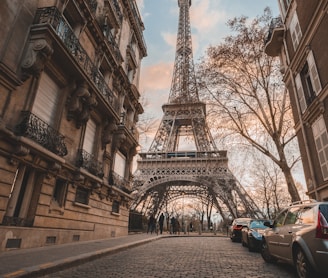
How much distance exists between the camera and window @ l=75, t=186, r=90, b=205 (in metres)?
11.1

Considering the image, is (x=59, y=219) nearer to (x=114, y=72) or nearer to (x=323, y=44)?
(x=114, y=72)

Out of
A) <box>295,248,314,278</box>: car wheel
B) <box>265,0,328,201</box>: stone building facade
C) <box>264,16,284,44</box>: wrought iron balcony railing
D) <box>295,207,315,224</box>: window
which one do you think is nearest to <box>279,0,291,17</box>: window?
<box>265,0,328,201</box>: stone building facade

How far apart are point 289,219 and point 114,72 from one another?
514 inches

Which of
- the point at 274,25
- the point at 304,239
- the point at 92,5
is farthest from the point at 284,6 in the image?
the point at 304,239

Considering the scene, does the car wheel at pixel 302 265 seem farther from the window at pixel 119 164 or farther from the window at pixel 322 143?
the window at pixel 119 164

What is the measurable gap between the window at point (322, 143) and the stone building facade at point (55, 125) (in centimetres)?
995

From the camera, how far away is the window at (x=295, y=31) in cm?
1350

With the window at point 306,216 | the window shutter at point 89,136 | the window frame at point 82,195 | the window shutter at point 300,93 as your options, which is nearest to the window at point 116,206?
the window frame at point 82,195

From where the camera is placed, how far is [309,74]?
502 inches

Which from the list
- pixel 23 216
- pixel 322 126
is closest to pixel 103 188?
pixel 23 216

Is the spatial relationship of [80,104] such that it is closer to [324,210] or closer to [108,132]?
[108,132]

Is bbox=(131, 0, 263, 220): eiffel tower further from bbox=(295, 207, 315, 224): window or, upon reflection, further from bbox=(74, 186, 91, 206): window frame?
bbox=(295, 207, 315, 224): window

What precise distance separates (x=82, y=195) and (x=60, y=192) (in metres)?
1.78

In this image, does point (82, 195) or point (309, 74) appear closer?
point (82, 195)
